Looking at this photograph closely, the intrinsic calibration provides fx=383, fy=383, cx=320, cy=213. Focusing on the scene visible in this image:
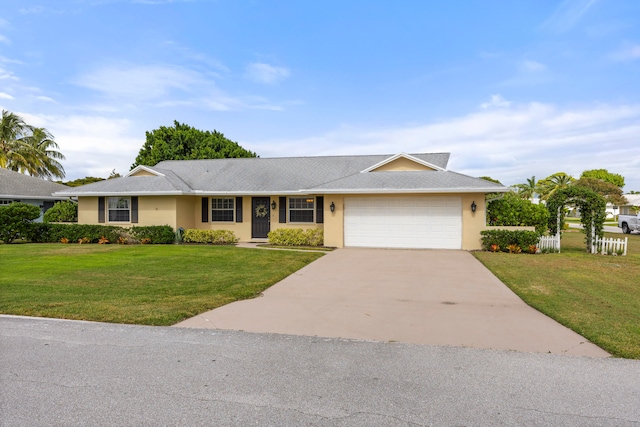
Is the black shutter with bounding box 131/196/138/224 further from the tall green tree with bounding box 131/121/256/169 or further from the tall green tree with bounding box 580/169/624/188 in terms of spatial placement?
the tall green tree with bounding box 580/169/624/188

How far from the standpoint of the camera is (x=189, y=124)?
35062 millimetres

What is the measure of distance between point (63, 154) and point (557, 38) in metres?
48.0

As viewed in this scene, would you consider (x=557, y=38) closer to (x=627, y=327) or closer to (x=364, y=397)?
(x=627, y=327)

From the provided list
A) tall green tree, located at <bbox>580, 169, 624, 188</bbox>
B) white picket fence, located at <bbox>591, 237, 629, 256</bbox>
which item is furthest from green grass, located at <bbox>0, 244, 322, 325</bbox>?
tall green tree, located at <bbox>580, 169, 624, 188</bbox>

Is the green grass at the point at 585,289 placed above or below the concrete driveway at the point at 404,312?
above

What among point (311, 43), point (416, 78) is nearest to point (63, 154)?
point (311, 43)

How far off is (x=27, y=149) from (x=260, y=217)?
32714 mm

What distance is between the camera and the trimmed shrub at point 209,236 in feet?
59.2

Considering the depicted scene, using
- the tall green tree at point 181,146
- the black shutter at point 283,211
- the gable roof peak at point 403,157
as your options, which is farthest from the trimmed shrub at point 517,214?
the tall green tree at point 181,146

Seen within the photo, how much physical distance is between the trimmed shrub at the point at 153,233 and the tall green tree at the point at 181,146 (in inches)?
614

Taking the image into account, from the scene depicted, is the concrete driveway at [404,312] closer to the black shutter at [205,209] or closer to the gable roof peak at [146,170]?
the black shutter at [205,209]

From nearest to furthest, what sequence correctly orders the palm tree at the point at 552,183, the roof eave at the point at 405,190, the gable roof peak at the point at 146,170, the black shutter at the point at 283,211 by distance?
1. the roof eave at the point at 405,190
2. the black shutter at the point at 283,211
3. the gable roof peak at the point at 146,170
4. the palm tree at the point at 552,183

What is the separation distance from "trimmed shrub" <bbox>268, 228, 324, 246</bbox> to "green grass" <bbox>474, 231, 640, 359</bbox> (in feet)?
21.7

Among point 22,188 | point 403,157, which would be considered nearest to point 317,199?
point 403,157
